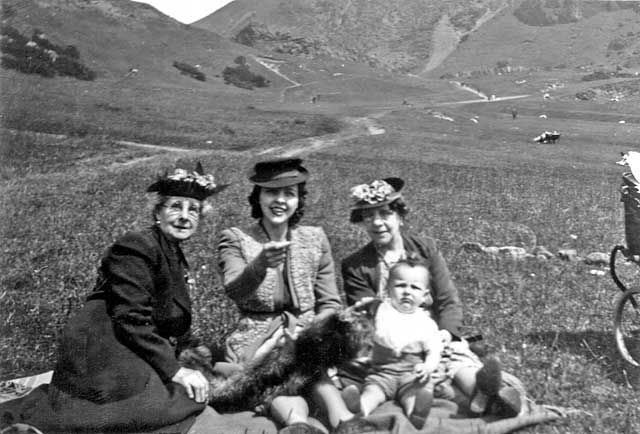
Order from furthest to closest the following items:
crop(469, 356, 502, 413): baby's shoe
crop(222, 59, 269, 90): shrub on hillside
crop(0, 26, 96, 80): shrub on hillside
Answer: crop(222, 59, 269, 90): shrub on hillside < crop(0, 26, 96, 80): shrub on hillside < crop(469, 356, 502, 413): baby's shoe

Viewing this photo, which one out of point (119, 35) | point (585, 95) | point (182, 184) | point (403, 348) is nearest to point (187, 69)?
point (119, 35)

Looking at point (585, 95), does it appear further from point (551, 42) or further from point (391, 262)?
point (391, 262)

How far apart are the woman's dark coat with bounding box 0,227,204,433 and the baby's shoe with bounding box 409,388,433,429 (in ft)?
3.99

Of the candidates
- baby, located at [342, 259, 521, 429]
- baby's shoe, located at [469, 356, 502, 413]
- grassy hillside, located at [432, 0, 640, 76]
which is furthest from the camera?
grassy hillside, located at [432, 0, 640, 76]

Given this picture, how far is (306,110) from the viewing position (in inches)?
882

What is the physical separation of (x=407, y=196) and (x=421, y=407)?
818 centimetres

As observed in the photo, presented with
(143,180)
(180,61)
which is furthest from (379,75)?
(143,180)

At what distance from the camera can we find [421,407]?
11.2 feet

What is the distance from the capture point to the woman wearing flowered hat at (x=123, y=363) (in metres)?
3.24

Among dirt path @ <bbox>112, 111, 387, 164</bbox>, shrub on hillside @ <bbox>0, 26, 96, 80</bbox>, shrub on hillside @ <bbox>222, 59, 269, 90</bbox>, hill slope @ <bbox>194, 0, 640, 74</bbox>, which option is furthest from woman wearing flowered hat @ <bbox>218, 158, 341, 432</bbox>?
shrub on hillside @ <bbox>222, 59, 269, 90</bbox>

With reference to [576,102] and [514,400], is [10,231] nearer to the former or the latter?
[514,400]

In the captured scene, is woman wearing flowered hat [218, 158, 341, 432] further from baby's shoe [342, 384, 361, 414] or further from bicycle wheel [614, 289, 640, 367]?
bicycle wheel [614, 289, 640, 367]

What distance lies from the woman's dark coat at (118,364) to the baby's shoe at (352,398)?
836 millimetres

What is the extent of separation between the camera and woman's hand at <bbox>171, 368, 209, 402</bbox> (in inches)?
137
